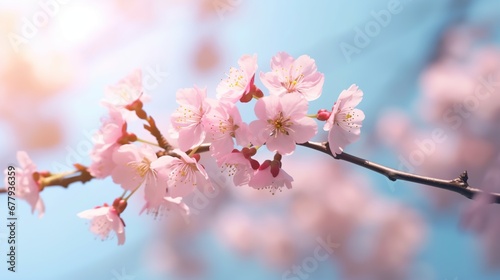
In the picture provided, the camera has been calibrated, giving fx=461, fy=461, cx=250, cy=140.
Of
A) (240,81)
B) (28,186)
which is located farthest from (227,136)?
(28,186)

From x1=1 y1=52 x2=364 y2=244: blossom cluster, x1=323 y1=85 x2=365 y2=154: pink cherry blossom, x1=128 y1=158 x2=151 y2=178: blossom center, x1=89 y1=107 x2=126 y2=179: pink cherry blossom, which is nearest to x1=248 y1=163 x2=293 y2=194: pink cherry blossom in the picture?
x1=1 y1=52 x2=364 y2=244: blossom cluster

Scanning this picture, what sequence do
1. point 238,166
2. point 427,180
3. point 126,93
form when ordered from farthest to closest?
point 126,93 < point 238,166 < point 427,180

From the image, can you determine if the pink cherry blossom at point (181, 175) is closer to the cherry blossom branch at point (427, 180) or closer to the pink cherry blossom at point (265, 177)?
the pink cherry blossom at point (265, 177)

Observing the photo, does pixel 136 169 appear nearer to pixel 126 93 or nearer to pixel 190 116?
pixel 190 116

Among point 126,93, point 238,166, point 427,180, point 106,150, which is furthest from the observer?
point 126,93

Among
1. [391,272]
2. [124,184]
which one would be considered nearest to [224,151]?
[124,184]

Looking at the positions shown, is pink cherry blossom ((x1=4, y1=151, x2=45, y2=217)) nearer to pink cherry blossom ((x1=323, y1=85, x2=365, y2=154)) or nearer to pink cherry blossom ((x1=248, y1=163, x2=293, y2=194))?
pink cherry blossom ((x1=248, y1=163, x2=293, y2=194))

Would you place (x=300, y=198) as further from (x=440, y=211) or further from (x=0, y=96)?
(x=0, y=96)
